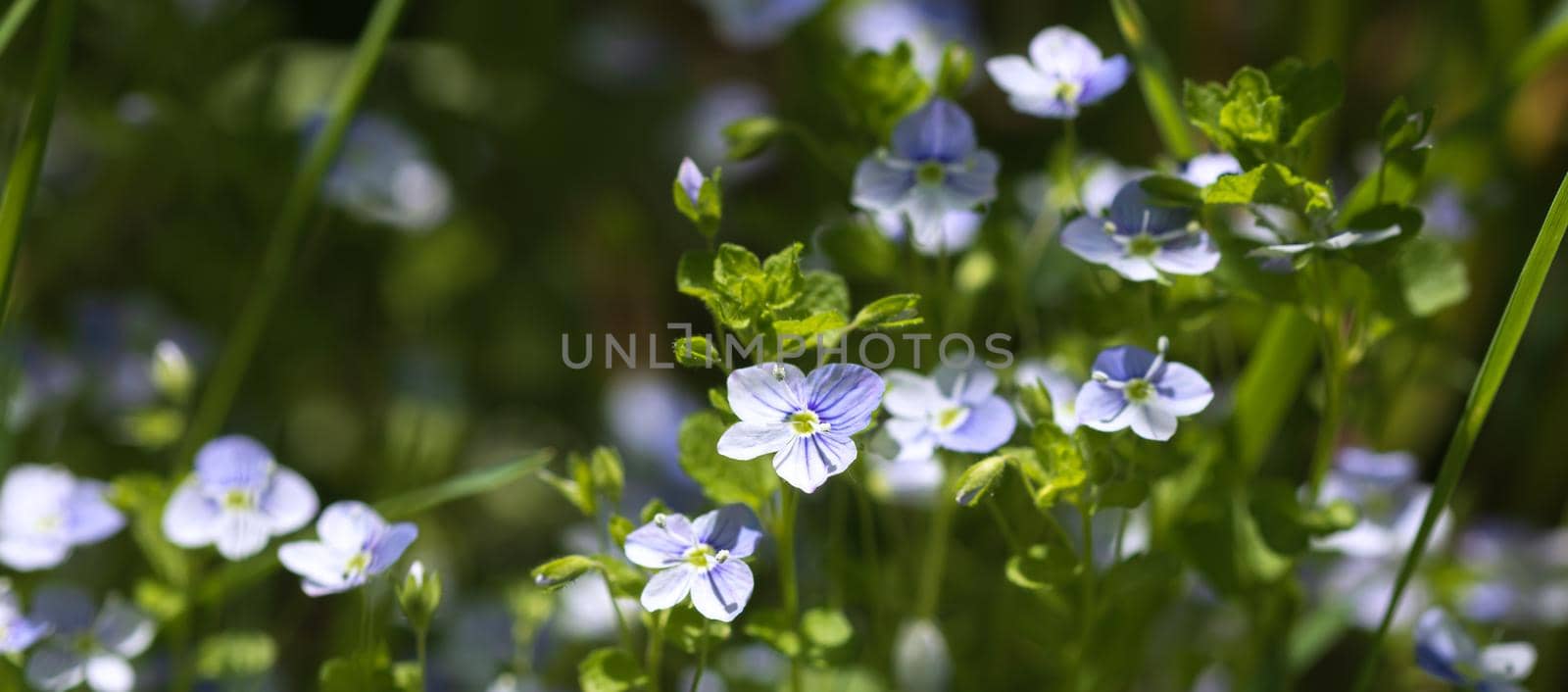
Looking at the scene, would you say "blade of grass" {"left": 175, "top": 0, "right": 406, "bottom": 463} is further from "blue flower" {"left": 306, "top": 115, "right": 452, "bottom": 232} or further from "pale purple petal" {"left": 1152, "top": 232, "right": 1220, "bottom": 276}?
"pale purple petal" {"left": 1152, "top": 232, "right": 1220, "bottom": 276}

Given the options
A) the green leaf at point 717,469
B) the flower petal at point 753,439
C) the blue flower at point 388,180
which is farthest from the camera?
the blue flower at point 388,180

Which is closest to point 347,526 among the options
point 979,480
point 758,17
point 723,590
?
point 723,590

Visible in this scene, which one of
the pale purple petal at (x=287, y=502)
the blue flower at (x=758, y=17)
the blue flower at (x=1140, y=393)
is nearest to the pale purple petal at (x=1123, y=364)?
the blue flower at (x=1140, y=393)

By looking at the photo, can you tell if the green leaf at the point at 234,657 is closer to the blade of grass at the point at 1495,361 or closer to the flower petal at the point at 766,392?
the flower petal at the point at 766,392

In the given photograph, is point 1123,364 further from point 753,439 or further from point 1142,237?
point 753,439

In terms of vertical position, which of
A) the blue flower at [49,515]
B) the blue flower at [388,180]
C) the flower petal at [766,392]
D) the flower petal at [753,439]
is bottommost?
the blue flower at [388,180]

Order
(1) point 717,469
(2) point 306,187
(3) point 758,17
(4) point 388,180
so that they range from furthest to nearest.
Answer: (3) point 758,17, (4) point 388,180, (2) point 306,187, (1) point 717,469
